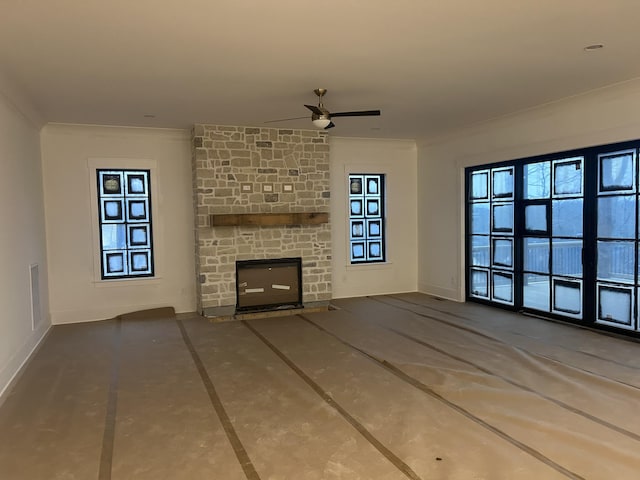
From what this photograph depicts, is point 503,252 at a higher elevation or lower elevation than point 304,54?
lower

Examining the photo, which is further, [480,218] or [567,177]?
[480,218]

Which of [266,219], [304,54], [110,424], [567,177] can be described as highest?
[304,54]

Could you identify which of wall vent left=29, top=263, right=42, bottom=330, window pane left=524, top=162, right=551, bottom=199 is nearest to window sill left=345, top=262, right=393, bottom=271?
window pane left=524, top=162, right=551, bottom=199

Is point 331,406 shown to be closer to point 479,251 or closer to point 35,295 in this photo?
point 35,295

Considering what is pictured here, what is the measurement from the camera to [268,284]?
7.26 meters

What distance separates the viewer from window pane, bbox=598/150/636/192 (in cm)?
516

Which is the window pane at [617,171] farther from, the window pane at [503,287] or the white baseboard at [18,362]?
the white baseboard at [18,362]

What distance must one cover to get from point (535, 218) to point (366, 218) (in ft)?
9.53

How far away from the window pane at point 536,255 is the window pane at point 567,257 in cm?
12

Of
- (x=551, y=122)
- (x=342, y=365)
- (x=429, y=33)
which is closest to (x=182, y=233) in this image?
(x=342, y=365)

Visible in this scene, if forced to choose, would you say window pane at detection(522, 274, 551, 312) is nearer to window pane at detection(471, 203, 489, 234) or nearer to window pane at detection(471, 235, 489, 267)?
window pane at detection(471, 235, 489, 267)

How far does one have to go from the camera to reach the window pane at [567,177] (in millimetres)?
5716

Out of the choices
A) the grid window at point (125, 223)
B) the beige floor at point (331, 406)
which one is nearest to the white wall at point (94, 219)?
the grid window at point (125, 223)

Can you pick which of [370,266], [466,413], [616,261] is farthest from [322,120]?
[370,266]
